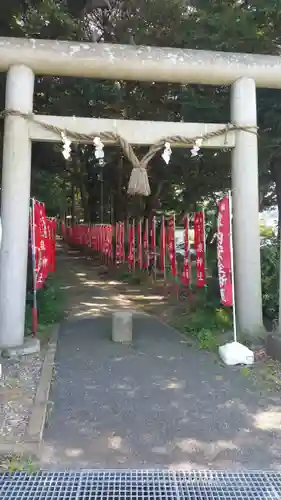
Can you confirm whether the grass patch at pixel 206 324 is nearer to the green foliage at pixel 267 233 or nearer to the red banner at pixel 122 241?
the green foliage at pixel 267 233

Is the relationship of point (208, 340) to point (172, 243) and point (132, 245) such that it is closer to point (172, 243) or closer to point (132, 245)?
point (172, 243)

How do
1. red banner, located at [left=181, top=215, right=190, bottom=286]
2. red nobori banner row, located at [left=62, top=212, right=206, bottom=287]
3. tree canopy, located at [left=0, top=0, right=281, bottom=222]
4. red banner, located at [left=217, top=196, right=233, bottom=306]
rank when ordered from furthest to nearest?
red banner, located at [left=181, top=215, right=190, bottom=286], red nobori banner row, located at [left=62, top=212, right=206, bottom=287], tree canopy, located at [left=0, top=0, right=281, bottom=222], red banner, located at [left=217, top=196, right=233, bottom=306]

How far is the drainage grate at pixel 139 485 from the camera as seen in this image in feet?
10.8

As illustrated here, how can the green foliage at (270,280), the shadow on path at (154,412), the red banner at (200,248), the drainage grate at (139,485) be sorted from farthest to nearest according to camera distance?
the red banner at (200,248) < the green foliage at (270,280) < the shadow on path at (154,412) < the drainage grate at (139,485)

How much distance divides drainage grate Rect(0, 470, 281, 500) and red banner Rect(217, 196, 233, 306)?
3.65 meters

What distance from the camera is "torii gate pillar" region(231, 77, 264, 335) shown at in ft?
23.6

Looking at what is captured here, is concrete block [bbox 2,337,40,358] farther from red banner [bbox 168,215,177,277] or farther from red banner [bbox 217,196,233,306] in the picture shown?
red banner [bbox 168,215,177,277]

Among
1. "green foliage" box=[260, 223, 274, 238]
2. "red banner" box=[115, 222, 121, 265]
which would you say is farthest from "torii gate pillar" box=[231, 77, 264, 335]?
"red banner" box=[115, 222, 121, 265]

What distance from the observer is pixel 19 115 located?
676 cm

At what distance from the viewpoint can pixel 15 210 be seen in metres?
6.76

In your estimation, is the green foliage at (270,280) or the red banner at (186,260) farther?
the red banner at (186,260)

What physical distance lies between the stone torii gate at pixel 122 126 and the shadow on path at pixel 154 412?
1.30 m

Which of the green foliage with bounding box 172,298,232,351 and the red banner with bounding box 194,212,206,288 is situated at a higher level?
the red banner with bounding box 194,212,206,288

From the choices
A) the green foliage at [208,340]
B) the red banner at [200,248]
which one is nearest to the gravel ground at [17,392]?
the green foliage at [208,340]
